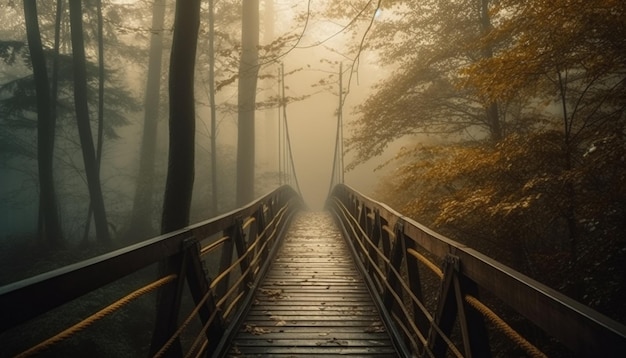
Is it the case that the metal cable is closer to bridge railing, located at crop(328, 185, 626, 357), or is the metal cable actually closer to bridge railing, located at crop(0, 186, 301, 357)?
bridge railing, located at crop(0, 186, 301, 357)

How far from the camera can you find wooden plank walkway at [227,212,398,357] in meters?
3.60

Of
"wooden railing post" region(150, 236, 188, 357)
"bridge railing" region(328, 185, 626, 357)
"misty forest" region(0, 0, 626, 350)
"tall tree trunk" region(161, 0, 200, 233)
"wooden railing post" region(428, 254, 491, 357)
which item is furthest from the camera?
"tall tree trunk" region(161, 0, 200, 233)

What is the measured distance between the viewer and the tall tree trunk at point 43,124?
13.3m

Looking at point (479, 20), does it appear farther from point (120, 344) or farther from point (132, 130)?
point (132, 130)

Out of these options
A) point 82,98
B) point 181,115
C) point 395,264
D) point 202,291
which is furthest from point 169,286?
point 82,98

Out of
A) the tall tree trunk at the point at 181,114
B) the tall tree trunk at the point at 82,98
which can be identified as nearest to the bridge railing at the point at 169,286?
the tall tree trunk at the point at 181,114

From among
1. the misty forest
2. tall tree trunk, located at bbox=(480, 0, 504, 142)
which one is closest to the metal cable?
the misty forest

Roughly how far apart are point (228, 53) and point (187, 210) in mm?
4618

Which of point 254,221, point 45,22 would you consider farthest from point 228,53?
point 45,22

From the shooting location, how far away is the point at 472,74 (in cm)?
547

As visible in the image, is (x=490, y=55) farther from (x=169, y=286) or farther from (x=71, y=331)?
(x=71, y=331)

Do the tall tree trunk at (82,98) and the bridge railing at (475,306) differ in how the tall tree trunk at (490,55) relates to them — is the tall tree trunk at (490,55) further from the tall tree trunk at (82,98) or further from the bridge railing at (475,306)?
the tall tree trunk at (82,98)

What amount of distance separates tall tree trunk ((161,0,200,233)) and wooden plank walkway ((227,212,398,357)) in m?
1.88

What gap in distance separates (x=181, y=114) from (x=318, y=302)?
3.72 m
